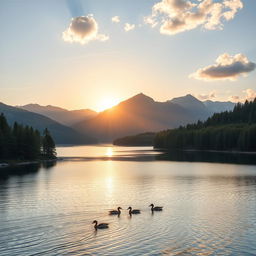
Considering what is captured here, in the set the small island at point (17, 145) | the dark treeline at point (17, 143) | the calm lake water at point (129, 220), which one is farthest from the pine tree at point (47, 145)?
the calm lake water at point (129, 220)

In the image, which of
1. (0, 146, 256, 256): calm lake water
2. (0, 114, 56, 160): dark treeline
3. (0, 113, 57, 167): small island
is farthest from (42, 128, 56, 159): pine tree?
(0, 146, 256, 256): calm lake water

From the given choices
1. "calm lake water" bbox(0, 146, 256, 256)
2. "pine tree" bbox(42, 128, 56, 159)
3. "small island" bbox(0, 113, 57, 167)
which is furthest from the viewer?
"pine tree" bbox(42, 128, 56, 159)

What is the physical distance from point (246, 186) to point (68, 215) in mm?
43339

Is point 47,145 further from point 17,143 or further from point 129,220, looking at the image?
point 129,220

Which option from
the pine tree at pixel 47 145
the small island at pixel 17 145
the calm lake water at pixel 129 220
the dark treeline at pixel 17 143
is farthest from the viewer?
the pine tree at pixel 47 145

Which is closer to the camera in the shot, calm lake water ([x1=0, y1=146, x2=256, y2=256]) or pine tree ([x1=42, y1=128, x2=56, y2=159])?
calm lake water ([x1=0, y1=146, x2=256, y2=256])

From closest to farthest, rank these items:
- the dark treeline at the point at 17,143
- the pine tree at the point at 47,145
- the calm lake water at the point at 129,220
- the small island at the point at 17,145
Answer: the calm lake water at the point at 129,220 < the small island at the point at 17,145 < the dark treeline at the point at 17,143 < the pine tree at the point at 47,145

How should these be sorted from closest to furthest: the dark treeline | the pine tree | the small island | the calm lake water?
the calm lake water, the small island, the dark treeline, the pine tree

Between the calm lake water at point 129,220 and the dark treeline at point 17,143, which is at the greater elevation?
the dark treeline at point 17,143

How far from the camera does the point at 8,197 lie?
63938 mm

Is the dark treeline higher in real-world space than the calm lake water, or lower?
higher

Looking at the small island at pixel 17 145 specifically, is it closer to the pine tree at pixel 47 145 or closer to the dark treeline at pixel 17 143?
the dark treeline at pixel 17 143

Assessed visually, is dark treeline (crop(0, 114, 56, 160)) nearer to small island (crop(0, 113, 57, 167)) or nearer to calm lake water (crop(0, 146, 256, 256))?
small island (crop(0, 113, 57, 167))

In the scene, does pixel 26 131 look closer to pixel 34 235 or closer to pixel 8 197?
pixel 8 197
